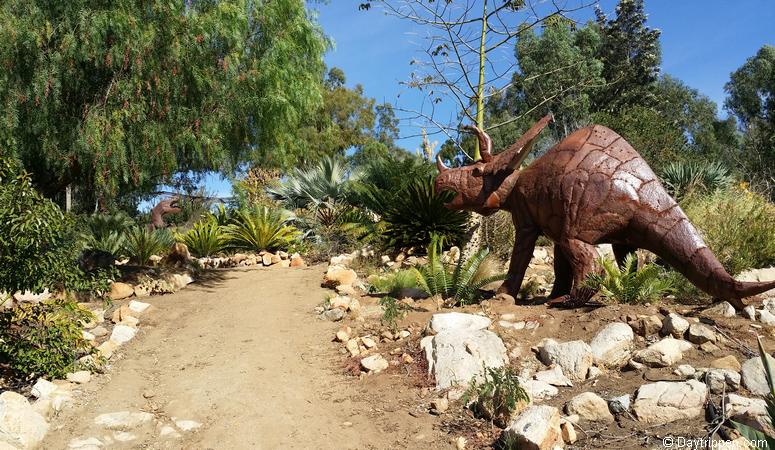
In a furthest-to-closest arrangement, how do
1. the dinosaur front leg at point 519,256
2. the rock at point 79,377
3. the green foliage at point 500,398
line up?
the dinosaur front leg at point 519,256
the rock at point 79,377
the green foliage at point 500,398

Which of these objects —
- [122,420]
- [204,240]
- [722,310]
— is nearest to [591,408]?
[722,310]

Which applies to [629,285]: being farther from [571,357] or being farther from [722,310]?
[571,357]

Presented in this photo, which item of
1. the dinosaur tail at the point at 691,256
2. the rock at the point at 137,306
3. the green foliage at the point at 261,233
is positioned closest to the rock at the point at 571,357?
the dinosaur tail at the point at 691,256

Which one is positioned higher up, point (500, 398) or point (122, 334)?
point (122, 334)

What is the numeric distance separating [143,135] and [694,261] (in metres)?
6.52

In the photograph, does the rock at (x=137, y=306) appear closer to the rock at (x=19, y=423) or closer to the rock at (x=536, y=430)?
the rock at (x=19, y=423)

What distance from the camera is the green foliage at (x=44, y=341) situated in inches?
200

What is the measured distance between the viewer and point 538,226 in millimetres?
5938

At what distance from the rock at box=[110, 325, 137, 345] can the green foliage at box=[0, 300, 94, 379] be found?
3.48 ft

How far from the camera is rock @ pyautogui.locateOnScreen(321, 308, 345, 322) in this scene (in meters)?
7.02

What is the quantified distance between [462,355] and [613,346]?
1.19 m

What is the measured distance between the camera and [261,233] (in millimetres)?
13438

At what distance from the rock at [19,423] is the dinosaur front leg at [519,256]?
4314mm

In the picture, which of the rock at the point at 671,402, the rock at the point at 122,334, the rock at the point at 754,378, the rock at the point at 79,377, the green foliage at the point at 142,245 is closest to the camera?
the rock at the point at 671,402
